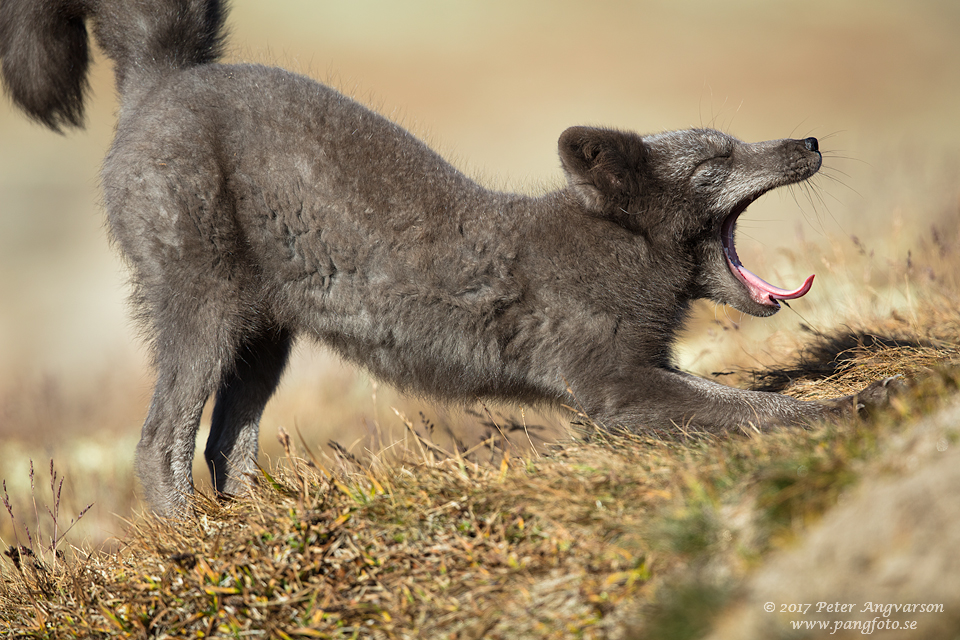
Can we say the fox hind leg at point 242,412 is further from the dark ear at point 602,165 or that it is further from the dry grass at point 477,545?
the dark ear at point 602,165

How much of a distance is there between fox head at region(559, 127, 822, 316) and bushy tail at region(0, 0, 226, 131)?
1.92m

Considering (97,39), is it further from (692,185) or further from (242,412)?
(692,185)

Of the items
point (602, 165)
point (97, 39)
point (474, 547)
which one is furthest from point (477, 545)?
point (97, 39)

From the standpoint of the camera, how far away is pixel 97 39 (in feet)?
12.6

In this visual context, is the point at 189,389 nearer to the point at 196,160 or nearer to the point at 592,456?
the point at 196,160

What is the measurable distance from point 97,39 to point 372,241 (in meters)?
1.78

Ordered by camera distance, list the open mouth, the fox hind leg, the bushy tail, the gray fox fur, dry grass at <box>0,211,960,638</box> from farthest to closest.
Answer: the fox hind leg, the open mouth, the bushy tail, the gray fox fur, dry grass at <box>0,211,960,638</box>

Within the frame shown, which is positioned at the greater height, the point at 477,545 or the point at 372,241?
the point at 372,241

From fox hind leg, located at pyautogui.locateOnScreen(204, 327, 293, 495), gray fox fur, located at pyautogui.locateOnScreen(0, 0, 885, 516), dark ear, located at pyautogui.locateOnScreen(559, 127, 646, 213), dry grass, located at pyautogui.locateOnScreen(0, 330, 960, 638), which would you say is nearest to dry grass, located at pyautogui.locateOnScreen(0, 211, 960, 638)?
dry grass, located at pyautogui.locateOnScreen(0, 330, 960, 638)

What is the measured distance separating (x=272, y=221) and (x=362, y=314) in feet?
1.94

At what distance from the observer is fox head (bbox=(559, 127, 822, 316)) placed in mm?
3764

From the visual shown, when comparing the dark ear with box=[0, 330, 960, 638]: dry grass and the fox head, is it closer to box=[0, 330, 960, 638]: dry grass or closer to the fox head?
the fox head

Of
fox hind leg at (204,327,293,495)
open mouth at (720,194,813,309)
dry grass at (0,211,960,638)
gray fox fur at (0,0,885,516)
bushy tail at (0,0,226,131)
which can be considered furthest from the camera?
fox hind leg at (204,327,293,495)

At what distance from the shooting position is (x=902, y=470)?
1906mm
